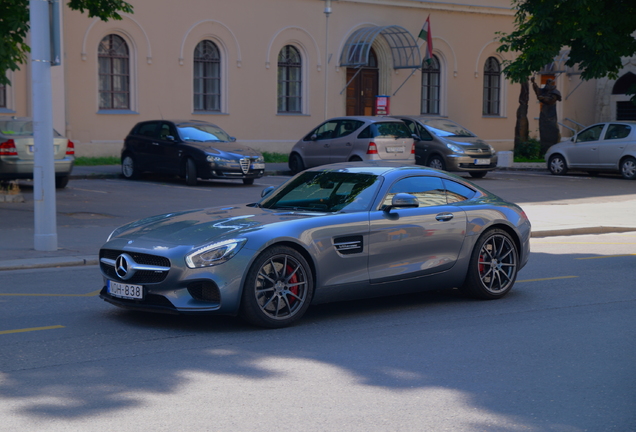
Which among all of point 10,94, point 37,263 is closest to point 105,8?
point 37,263

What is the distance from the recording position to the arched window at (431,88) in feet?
114

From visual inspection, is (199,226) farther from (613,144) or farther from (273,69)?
(273,69)

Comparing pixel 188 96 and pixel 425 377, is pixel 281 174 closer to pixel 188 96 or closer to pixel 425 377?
pixel 188 96

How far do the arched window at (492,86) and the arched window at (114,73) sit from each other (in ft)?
53.6

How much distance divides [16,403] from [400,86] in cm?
2955

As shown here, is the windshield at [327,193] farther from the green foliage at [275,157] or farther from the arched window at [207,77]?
the arched window at [207,77]

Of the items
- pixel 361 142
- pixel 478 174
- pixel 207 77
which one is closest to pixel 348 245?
pixel 361 142

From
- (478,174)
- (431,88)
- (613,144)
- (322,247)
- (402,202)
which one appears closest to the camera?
(322,247)

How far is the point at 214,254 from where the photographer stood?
6688mm

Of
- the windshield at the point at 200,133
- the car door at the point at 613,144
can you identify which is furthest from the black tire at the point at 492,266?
→ the car door at the point at 613,144

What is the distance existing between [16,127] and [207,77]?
1176 cm

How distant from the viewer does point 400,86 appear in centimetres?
3344

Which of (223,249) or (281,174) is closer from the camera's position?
(223,249)

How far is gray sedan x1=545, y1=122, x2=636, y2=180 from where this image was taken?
82.1ft
